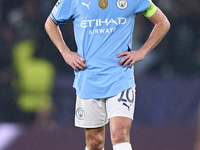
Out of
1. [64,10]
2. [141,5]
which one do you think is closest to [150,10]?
[141,5]

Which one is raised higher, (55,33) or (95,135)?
(55,33)

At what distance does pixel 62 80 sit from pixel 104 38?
1555mm

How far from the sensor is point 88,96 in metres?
3.46

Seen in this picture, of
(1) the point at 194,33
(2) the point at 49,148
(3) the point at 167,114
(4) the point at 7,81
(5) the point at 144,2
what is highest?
(5) the point at 144,2

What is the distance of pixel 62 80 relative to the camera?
4832 millimetres

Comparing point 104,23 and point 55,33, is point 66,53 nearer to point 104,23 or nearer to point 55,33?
point 55,33

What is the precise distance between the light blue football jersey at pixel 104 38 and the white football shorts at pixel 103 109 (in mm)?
46

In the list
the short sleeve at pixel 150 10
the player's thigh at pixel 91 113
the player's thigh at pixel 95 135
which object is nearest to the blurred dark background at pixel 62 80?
the player's thigh at pixel 95 135

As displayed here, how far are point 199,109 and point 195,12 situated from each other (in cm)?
96

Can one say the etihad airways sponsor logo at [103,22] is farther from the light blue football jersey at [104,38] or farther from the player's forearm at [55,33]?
the player's forearm at [55,33]

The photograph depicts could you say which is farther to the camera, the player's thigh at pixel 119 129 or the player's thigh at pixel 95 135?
the player's thigh at pixel 95 135

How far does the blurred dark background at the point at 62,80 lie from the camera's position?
4.78 metres

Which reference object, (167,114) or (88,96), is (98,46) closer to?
(88,96)

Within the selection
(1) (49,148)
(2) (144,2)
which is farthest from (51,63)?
(2) (144,2)
